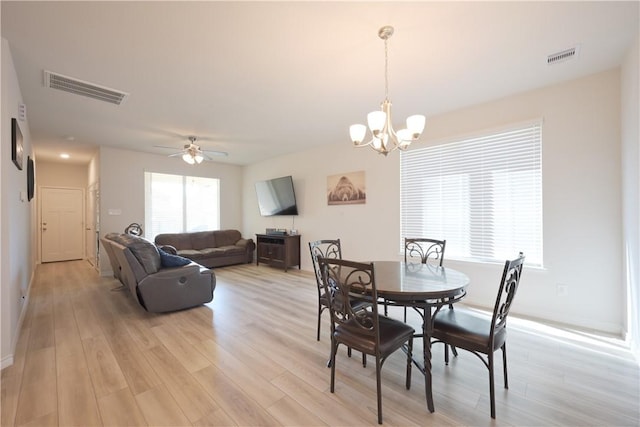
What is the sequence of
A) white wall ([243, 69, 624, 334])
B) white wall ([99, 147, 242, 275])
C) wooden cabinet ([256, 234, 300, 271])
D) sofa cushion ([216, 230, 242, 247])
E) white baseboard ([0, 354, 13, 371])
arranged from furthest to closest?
sofa cushion ([216, 230, 242, 247]), wooden cabinet ([256, 234, 300, 271]), white wall ([99, 147, 242, 275]), white wall ([243, 69, 624, 334]), white baseboard ([0, 354, 13, 371])

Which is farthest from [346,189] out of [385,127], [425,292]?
[425,292]

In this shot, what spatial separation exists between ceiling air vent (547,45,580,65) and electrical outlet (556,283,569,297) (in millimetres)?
2326

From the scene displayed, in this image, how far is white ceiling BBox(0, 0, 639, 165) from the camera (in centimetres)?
190

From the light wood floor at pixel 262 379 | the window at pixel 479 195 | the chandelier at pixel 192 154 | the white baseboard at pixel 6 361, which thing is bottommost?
the light wood floor at pixel 262 379

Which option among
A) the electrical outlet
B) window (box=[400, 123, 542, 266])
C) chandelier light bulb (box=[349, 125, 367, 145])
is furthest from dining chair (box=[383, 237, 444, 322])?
chandelier light bulb (box=[349, 125, 367, 145])

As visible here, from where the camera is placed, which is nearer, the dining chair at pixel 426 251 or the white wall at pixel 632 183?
the white wall at pixel 632 183

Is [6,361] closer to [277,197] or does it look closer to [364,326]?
[364,326]

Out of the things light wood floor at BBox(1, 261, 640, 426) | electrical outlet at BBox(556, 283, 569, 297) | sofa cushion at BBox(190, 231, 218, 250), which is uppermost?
sofa cushion at BBox(190, 231, 218, 250)

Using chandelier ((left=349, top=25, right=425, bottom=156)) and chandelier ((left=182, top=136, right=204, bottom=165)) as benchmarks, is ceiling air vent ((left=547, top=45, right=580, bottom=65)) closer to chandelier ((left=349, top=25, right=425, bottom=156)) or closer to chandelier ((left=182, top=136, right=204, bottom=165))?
chandelier ((left=349, top=25, right=425, bottom=156))

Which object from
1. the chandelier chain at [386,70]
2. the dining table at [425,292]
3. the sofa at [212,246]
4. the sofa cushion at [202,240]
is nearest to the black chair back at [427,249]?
the dining table at [425,292]

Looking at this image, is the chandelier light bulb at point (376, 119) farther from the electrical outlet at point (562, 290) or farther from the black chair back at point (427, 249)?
the electrical outlet at point (562, 290)

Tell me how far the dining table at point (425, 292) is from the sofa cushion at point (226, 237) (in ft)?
18.1

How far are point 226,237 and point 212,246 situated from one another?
42 cm

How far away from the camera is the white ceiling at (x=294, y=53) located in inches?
74.6
